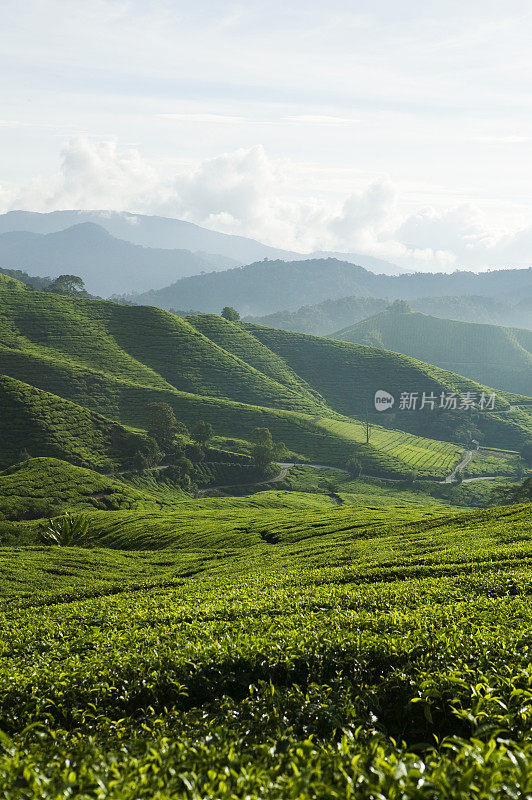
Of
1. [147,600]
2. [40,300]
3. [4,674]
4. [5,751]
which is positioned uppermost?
[40,300]

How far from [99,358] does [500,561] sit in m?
169

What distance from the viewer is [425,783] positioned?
456cm

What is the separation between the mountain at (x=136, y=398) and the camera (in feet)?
390

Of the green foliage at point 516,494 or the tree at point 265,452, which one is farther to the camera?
the tree at point 265,452

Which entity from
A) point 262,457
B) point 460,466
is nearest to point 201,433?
point 262,457

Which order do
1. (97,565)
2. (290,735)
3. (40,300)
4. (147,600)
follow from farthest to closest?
1. (40,300)
2. (97,565)
3. (147,600)
4. (290,735)

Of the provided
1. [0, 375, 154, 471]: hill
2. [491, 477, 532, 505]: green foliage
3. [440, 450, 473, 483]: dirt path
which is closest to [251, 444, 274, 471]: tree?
[0, 375, 154, 471]: hill

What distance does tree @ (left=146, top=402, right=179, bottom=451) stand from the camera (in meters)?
128

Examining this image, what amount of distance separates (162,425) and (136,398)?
3082 cm

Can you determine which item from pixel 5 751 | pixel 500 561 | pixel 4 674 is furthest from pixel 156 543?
pixel 5 751

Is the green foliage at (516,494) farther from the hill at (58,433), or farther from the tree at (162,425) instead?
the hill at (58,433)

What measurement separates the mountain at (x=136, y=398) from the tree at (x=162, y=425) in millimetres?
3879

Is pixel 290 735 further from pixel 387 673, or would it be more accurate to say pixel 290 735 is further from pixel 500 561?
pixel 500 561

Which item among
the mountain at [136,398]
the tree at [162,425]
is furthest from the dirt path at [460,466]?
the tree at [162,425]
